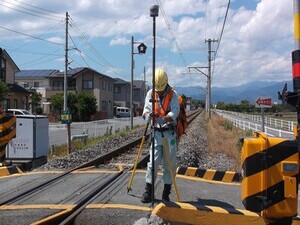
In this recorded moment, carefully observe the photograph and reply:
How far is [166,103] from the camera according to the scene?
6.09 m

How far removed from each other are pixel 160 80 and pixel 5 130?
542cm

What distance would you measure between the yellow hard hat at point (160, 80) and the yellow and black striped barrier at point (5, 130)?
5268 mm

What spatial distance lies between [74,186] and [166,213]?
10.0 feet

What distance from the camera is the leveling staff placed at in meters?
5.93

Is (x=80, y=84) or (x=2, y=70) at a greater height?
(x=2, y=70)

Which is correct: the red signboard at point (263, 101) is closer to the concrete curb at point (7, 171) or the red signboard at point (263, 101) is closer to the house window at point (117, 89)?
the concrete curb at point (7, 171)

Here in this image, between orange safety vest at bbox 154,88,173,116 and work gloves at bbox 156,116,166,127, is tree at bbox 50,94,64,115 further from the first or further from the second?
work gloves at bbox 156,116,166,127

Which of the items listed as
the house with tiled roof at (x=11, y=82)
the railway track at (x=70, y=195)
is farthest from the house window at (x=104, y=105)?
the railway track at (x=70, y=195)

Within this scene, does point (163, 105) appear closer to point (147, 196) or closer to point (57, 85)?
point (147, 196)

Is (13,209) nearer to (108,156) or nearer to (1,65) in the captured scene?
(108,156)

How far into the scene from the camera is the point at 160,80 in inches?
238

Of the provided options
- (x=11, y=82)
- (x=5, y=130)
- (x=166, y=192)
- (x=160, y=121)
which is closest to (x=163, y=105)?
(x=160, y=121)

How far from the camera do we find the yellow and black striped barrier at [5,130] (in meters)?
10.0

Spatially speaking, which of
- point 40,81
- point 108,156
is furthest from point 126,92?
point 108,156
